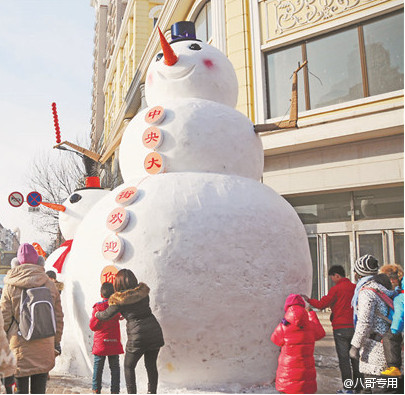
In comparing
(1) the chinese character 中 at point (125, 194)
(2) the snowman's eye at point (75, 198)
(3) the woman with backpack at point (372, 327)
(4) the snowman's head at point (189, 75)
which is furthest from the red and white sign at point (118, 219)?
(2) the snowman's eye at point (75, 198)

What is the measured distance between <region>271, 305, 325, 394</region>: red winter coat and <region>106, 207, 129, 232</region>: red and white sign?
1776 mm

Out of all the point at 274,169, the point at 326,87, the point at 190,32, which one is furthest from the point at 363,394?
the point at 326,87

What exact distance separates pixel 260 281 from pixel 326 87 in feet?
23.0

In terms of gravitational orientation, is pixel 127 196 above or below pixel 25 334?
above

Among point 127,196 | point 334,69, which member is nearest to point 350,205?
point 334,69

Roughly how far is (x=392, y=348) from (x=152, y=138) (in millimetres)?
3131

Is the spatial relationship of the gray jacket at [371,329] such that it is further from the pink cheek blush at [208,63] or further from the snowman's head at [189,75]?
the pink cheek blush at [208,63]

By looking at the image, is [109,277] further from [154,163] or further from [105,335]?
[154,163]

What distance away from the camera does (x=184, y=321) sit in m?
4.05

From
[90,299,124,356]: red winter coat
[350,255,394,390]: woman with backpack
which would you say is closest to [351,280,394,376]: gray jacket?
[350,255,394,390]: woman with backpack

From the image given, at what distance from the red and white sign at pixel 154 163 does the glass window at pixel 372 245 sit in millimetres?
6344

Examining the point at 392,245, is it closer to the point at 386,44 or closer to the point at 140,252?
the point at 386,44

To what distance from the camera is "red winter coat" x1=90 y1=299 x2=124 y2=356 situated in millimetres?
4051

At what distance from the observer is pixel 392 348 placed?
3607 mm
